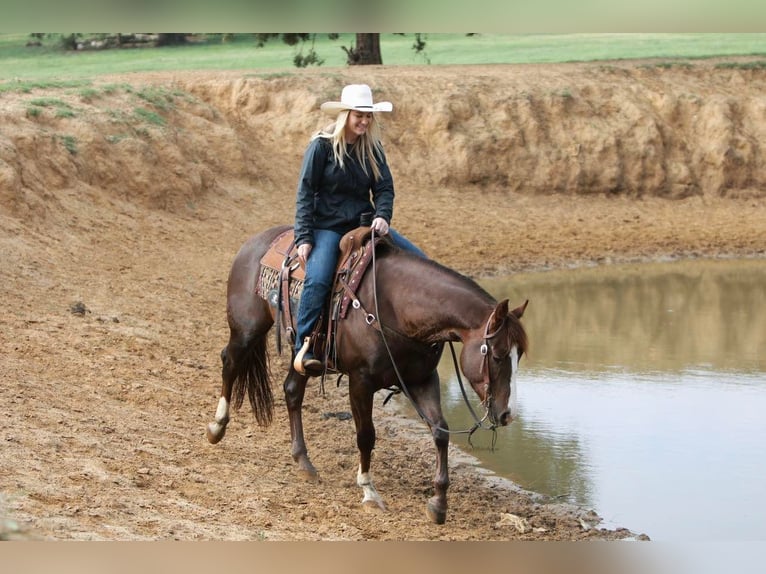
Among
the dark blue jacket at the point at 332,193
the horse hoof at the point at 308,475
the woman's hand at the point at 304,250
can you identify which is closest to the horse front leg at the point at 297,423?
the horse hoof at the point at 308,475

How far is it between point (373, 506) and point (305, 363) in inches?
39.7

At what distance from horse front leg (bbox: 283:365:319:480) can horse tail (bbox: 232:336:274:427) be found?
53 cm

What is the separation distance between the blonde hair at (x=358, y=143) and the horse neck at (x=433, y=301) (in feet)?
2.32

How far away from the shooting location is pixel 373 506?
6.52 metres

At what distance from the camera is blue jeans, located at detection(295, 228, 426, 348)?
6676 millimetres

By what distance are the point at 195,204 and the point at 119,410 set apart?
31.6 ft

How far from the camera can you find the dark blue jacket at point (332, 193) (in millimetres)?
6613

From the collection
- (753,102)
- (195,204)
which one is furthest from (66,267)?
(753,102)

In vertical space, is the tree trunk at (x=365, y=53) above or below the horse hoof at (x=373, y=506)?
above

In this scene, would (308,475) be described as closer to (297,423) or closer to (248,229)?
(297,423)

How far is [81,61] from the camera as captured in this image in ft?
99.0

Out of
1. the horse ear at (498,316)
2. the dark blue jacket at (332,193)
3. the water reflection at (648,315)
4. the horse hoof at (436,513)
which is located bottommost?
the water reflection at (648,315)

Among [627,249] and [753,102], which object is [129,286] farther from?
[753,102]

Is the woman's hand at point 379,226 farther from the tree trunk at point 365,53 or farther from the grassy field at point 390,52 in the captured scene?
the grassy field at point 390,52
